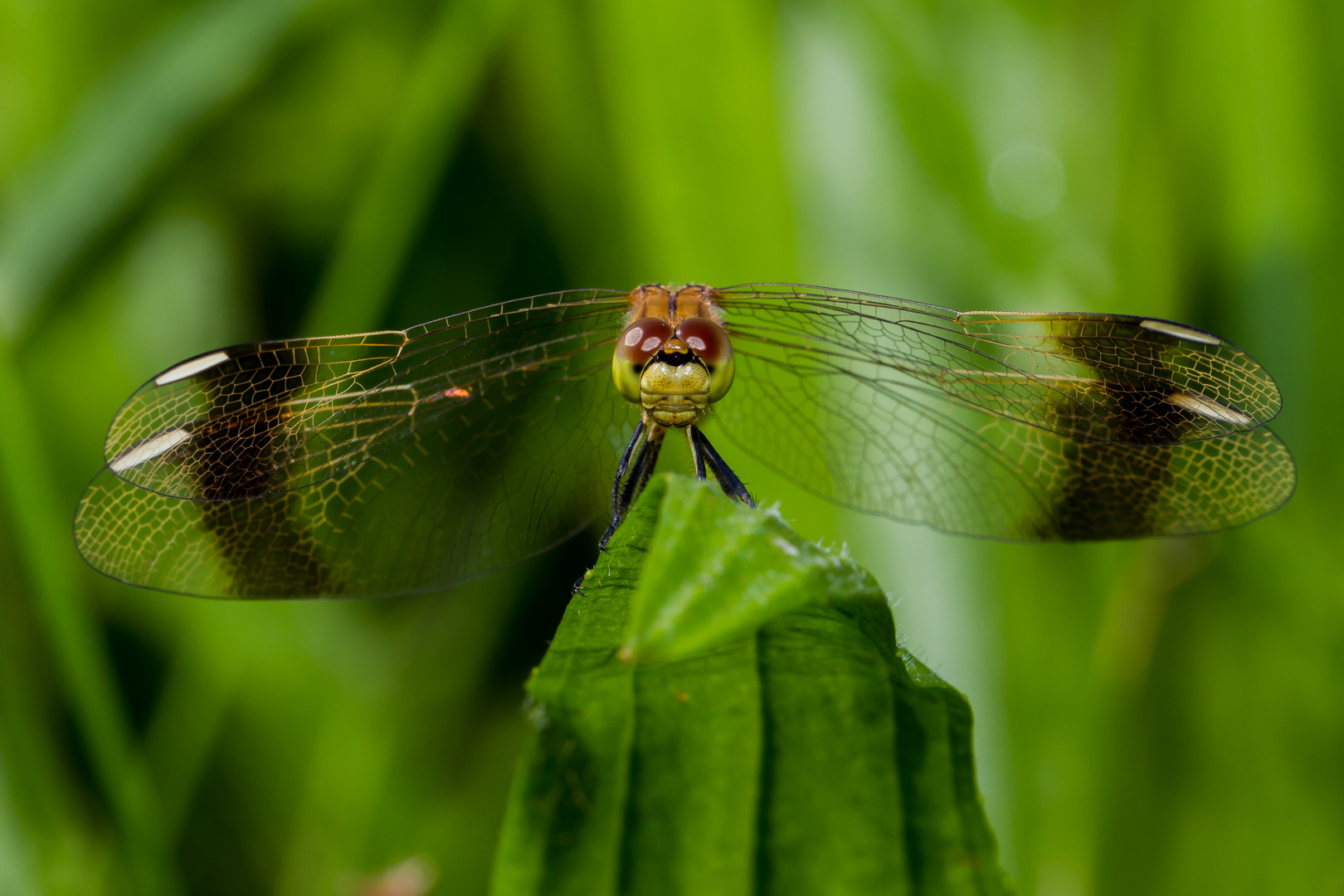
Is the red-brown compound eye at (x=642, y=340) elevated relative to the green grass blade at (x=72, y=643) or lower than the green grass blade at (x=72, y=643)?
elevated

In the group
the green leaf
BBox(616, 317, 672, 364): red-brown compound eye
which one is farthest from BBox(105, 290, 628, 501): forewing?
the green leaf

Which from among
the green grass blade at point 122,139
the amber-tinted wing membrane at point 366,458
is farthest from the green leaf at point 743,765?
the green grass blade at point 122,139

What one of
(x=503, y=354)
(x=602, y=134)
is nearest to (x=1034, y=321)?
(x=503, y=354)

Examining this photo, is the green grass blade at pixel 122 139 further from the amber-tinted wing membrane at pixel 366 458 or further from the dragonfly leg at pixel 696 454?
the dragonfly leg at pixel 696 454

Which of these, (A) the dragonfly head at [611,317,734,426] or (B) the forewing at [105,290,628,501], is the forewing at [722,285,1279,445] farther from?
(B) the forewing at [105,290,628,501]

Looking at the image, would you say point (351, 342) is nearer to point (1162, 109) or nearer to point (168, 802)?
point (168, 802)
